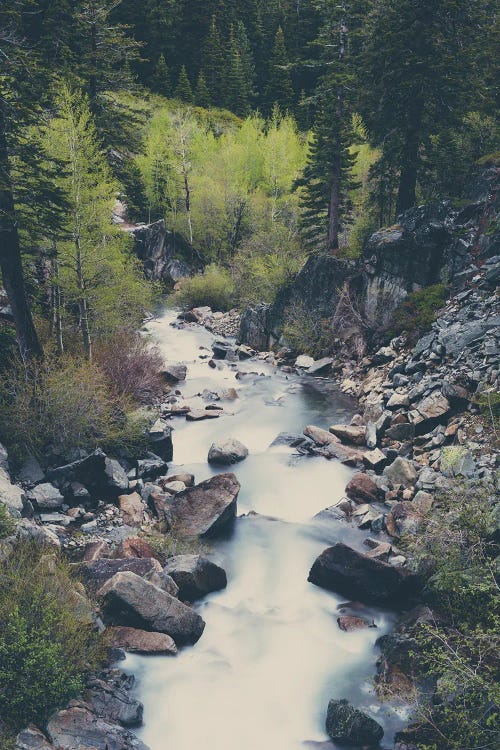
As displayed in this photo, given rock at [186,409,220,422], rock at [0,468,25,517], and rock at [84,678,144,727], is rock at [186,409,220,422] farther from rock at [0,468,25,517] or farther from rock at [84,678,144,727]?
rock at [84,678,144,727]

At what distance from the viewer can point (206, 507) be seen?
52.7 feet

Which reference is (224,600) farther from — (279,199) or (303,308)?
(279,199)

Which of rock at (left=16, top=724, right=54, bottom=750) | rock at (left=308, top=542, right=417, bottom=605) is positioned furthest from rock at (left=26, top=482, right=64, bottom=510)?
rock at (left=16, top=724, right=54, bottom=750)

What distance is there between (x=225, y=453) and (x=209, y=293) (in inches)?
856

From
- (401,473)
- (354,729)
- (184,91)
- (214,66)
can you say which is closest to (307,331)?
(401,473)

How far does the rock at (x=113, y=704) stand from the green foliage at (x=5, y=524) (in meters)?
3.14

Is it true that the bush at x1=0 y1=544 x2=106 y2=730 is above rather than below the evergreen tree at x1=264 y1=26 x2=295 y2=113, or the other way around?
below

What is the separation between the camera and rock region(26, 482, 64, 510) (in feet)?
48.9

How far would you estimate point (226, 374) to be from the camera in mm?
29312

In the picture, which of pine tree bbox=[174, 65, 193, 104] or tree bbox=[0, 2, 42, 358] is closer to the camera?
tree bbox=[0, 2, 42, 358]

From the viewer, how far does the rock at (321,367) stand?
28.4 meters

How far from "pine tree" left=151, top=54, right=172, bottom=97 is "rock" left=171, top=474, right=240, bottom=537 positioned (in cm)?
6508

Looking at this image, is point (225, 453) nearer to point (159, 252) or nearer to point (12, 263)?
point (12, 263)

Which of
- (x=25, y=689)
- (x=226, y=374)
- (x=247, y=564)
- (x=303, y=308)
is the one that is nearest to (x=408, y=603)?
(x=247, y=564)
